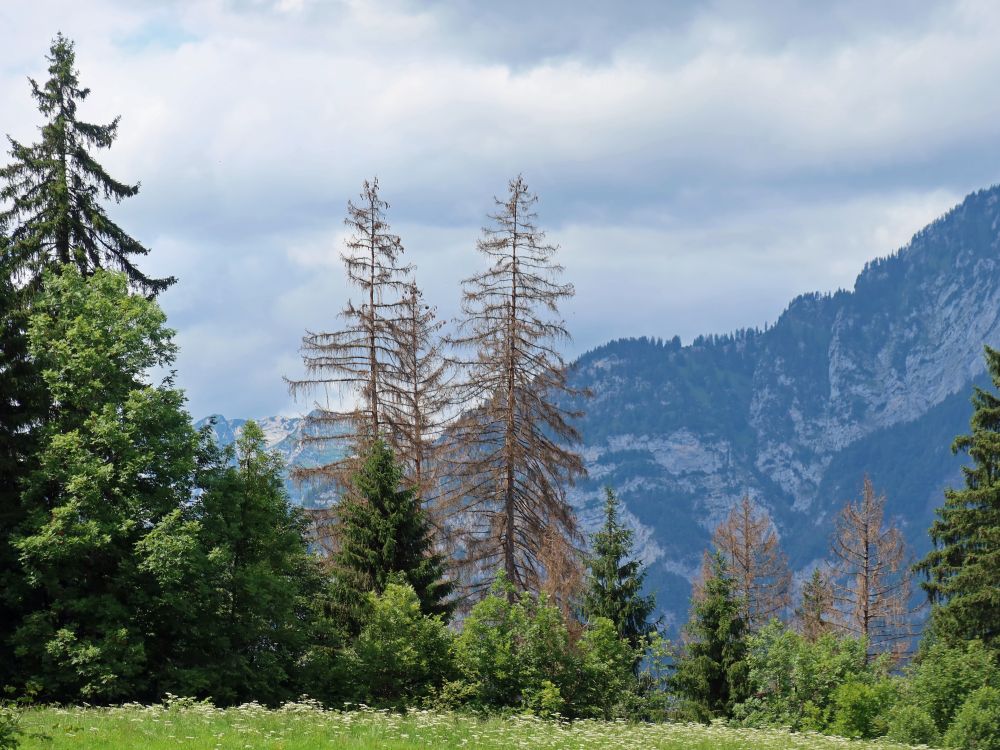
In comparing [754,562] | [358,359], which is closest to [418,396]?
[358,359]

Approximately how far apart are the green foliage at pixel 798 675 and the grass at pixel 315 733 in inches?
456

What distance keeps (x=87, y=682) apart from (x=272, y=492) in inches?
302

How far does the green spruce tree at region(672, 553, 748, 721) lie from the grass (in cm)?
1801

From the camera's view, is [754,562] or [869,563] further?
[754,562]

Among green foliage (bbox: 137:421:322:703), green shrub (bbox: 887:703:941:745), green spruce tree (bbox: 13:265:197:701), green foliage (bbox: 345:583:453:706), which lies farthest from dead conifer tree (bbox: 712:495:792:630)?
green spruce tree (bbox: 13:265:197:701)

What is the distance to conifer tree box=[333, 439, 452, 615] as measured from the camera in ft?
110

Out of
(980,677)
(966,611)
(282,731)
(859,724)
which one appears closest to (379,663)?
(282,731)

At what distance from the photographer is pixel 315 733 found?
18375mm

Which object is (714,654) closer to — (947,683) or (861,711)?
(861,711)

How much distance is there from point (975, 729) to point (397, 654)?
16.6m

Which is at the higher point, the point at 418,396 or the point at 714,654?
the point at 418,396

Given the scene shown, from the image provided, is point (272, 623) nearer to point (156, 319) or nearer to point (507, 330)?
point (156, 319)

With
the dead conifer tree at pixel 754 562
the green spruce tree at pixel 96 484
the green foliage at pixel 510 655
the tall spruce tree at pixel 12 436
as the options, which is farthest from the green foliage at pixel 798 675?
the tall spruce tree at pixel 12 436

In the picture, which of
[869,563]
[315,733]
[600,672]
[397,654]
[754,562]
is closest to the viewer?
[315,733]
